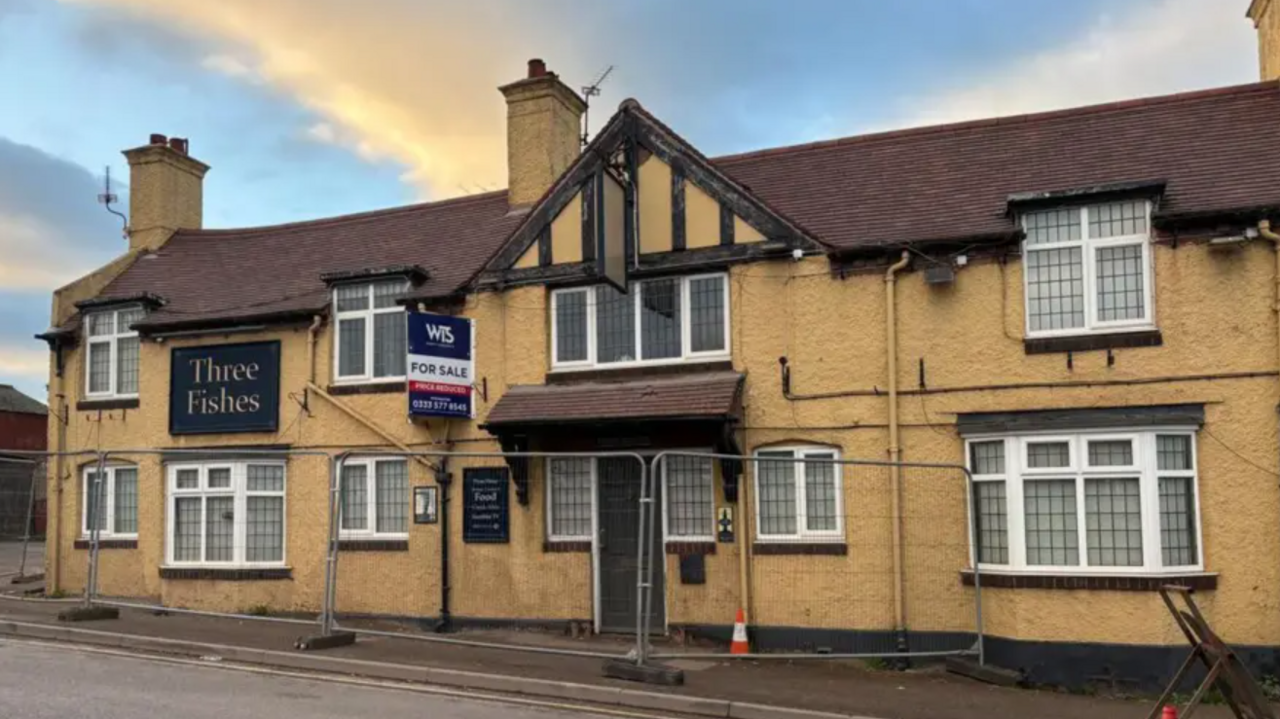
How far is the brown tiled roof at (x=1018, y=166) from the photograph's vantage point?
519 inches

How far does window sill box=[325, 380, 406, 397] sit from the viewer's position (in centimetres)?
1672

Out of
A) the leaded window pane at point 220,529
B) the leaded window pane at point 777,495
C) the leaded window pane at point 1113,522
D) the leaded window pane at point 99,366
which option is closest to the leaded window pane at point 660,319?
the leaded window pane at point 777,495

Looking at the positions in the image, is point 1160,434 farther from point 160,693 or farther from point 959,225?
point 160,693

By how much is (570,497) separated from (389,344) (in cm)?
401

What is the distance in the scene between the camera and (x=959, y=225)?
13641 millimetres

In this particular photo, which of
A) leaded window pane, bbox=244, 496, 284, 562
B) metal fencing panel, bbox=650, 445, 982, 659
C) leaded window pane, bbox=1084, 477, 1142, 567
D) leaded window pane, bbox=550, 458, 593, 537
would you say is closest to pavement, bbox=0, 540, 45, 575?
leaded window pane, bbox=244, 496, 284, 562

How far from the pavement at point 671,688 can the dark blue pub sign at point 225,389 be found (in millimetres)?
3832

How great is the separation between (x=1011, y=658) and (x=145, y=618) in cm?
Answer: 1255

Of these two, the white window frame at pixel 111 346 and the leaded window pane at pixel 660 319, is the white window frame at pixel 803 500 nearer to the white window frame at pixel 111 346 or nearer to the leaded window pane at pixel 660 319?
the leaded window pane at pixel 660 319

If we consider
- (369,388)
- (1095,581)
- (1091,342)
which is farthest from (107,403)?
(1095,581)

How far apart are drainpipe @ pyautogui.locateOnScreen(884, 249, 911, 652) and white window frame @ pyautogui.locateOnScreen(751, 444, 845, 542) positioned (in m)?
0.71

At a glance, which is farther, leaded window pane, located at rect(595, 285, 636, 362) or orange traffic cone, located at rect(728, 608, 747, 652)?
leaded window pane, located at rect(595, 285, 636, 362)

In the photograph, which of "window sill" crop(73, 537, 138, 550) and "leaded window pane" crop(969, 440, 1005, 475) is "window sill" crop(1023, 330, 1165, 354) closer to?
"leaded window pane" crop(969, 440, 1005, 475)

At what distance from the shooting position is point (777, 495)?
14.2 m
